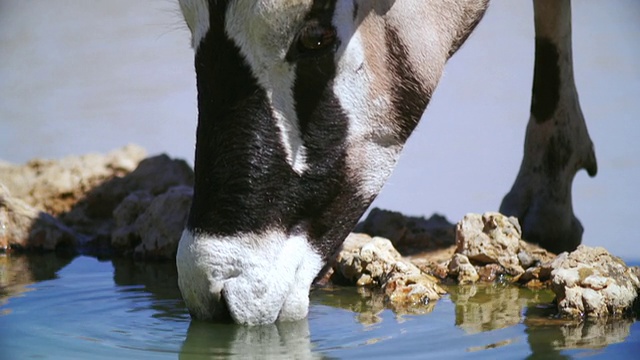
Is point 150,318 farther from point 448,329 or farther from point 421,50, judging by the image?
point 421,50

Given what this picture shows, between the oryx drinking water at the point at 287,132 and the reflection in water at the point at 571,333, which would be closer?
the reflection in water at the point at 571,333

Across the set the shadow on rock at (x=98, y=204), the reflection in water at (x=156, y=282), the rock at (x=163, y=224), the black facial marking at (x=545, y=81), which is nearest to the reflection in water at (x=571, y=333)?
the reflection in water at (x=156, y=282)

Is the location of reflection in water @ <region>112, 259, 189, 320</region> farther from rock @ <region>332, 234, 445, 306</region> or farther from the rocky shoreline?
rock @ <region>332, 234, 445, 306</region>

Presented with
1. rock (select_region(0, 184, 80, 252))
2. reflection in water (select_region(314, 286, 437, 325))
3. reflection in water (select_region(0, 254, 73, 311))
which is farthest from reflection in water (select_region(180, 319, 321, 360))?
rock (select_region(0, 184, 80, 252))

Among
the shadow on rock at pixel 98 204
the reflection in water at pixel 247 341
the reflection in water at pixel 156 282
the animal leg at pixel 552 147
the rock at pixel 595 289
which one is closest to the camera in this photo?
the reflection in water at pixel 247 341

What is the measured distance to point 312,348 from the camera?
360 cm

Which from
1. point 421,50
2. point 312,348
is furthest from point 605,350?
point 421,50

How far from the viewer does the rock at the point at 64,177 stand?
21.6 feet

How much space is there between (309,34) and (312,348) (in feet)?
3.28

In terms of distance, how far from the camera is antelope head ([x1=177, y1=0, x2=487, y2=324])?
3.71 meters


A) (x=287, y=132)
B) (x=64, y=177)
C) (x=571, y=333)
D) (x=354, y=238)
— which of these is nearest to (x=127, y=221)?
(x=64, y=177)

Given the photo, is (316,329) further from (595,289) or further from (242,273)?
(595,289)

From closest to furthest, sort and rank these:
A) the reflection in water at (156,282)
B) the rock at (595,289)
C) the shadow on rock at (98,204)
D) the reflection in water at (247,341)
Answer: the reflection in water at (247,341)
the rock at (595,289)
the reflection in water at (156,282)
the shadow on rock at (98,204)

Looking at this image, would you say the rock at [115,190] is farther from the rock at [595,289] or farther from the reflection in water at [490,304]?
the rock at [595,289]
